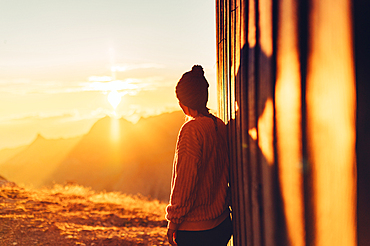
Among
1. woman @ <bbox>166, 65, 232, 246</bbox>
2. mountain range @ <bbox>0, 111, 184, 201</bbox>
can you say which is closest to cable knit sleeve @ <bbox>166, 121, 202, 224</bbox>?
woman @ <bbox>166, 65, 232, 246</bbox>

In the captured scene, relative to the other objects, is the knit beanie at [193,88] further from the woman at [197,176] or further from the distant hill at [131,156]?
the distant hill at [131,156]

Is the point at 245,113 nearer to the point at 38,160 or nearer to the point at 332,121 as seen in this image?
the point at 332,121

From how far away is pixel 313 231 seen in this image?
1.21m

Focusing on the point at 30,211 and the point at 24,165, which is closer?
the point at 30,211

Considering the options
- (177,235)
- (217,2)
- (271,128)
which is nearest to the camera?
(271,128)

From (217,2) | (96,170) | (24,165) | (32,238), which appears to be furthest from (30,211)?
(24,165)

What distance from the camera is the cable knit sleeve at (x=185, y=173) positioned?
1787mm

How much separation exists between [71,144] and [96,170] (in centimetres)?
1909

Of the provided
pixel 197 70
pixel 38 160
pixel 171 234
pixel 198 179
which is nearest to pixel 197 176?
pixel 198 179

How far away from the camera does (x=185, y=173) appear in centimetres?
179

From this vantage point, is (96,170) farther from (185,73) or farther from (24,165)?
(185,73)

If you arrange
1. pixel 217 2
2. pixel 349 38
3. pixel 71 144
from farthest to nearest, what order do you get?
1. pixel 71 144
2. pixel 217 2
3. pixel 349 38

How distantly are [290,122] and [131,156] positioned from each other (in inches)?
1919

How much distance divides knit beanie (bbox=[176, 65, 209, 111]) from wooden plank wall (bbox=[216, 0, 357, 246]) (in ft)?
1.00
